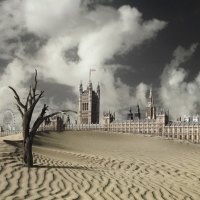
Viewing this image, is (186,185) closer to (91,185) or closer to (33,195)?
(91,185)

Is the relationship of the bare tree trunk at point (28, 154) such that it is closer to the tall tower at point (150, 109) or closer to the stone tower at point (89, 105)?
the tall tower at point (150, 109)

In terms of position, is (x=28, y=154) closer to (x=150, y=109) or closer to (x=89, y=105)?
(x=150, y=109)

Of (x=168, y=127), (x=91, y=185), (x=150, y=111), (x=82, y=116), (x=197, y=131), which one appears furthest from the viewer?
(x=82, y=116)

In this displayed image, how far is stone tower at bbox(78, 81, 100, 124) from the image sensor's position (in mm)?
132000

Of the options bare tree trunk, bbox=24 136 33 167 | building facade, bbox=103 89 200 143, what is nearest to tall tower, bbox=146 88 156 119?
building facade, bbox=103 89 200 143

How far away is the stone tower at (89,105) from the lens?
433ft

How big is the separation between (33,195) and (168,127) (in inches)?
3761

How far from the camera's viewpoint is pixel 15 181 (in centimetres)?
1019

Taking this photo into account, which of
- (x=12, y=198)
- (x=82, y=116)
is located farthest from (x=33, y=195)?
(x=82, y=116)

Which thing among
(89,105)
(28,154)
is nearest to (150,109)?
(89,105)

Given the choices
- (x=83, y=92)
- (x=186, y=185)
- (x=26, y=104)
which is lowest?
(x=186, y=185)

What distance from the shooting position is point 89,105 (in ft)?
437

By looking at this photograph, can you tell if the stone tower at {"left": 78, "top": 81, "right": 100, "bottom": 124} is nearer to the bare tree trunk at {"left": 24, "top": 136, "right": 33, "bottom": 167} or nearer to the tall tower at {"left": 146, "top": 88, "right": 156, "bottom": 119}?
the tall tower at {"left": 146, "top": 88, "right": 156, "bottom": 119}

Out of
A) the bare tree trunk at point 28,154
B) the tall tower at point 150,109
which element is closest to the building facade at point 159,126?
the tall tower at point 150,109
